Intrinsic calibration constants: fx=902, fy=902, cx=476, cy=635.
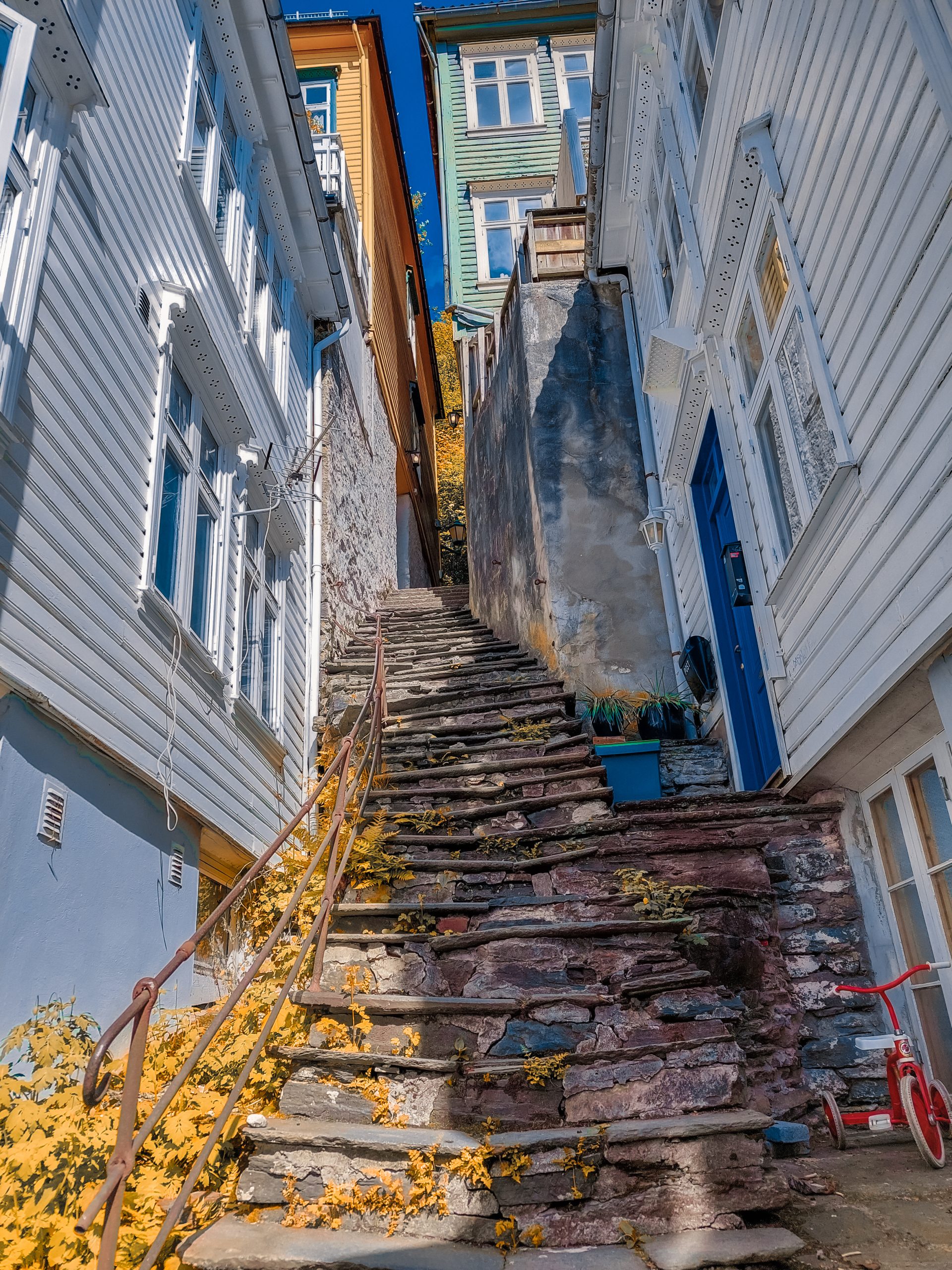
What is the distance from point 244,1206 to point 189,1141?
31 centimetres

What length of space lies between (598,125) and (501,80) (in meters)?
12.6

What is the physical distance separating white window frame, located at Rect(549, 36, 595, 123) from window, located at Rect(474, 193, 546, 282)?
253 cm

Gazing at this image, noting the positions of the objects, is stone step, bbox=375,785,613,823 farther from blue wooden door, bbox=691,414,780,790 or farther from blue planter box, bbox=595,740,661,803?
blue wooden door, bbox=691,414,780,790

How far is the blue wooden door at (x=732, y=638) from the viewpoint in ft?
19.9

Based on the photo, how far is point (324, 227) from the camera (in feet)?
30.2

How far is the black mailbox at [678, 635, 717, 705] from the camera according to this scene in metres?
6.81

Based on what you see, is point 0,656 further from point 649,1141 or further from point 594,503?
point 594,503

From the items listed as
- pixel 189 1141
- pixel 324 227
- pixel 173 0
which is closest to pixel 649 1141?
pixel 189 1141

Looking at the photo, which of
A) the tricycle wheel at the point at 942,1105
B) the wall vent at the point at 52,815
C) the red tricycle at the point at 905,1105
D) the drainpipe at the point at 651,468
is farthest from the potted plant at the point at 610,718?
the wall vent at the point at 52,815

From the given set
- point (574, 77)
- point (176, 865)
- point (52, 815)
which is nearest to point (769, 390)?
point (176, 865)

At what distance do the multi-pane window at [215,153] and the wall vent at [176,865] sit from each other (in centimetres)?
426

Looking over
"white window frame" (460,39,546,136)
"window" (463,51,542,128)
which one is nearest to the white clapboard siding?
"white window frame" (460,39,546,136)

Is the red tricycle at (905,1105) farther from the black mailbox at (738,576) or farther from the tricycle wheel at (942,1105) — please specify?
the black mailbox at (738,576)

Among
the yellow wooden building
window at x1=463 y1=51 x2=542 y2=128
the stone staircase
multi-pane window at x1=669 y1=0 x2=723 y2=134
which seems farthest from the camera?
window at x1=463 y1=51 x2=542 y2=128
